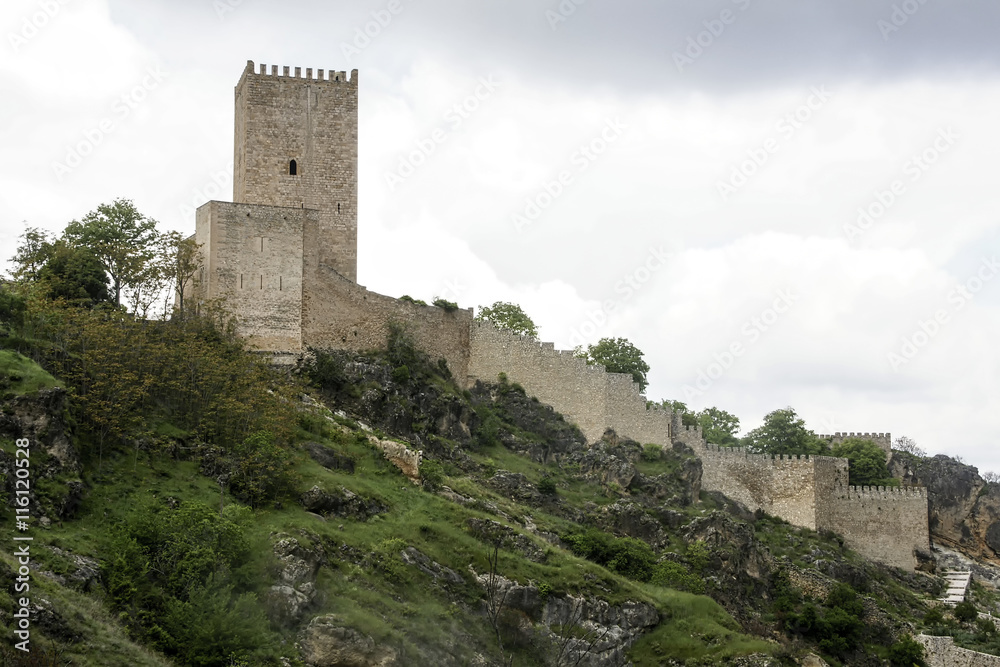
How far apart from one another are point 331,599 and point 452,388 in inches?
830

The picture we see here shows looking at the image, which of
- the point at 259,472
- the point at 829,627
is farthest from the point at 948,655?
the point at 259,472

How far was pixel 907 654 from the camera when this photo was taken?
56.1 m

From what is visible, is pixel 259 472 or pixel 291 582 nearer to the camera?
pixel 291 582

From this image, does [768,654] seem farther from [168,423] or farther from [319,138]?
[319,138]

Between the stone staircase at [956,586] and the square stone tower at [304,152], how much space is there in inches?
1227

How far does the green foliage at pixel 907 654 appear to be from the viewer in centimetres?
5600

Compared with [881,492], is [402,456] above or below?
above

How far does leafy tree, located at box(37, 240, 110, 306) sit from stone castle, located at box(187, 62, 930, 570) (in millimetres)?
3690

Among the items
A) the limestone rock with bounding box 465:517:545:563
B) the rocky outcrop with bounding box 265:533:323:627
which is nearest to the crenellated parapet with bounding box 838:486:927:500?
the limestone rock with bounding box 465:517:545:563

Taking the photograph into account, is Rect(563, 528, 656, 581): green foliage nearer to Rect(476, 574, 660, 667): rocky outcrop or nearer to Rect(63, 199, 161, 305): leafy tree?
Rect(476, 574, 660, 667): rocky outcrop

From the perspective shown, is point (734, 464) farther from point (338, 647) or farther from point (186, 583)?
point (186, 583)

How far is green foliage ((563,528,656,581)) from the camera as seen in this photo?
2002 inches

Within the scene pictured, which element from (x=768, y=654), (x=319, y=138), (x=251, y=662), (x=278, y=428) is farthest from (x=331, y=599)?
(x=319, y=138)

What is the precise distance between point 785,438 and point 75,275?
39541 millimetres
